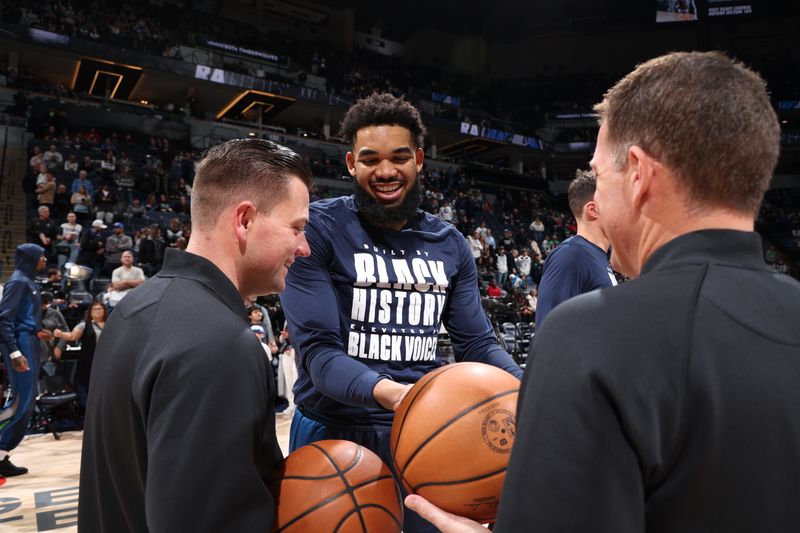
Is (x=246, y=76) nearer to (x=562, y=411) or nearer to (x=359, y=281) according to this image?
(x=359, y=281)

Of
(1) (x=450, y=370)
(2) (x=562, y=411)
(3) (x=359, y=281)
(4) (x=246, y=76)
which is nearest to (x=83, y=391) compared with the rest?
(3) (x=359, y=281)

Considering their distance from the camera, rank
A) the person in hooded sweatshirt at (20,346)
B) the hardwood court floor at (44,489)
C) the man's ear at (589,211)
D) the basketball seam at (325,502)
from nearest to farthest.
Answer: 1. the basketball seam at (325,502)
2. the man's ear at (589,211)
3. the hardwood court floor at (44,489)
4. the person in hooded sweatshirt at (20,346)

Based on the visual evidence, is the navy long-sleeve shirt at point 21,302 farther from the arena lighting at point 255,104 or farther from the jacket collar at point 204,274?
the arena lighting at point 255,104

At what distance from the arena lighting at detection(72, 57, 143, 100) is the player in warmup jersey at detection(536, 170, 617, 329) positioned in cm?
1738

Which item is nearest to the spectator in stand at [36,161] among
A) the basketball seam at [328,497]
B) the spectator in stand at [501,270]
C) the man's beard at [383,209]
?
the spectator in stand at [501,270]

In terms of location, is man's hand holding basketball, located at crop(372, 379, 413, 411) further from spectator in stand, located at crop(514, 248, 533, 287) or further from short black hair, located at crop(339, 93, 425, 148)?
spectator in stand, located at crop(514, 248, 533, 287)

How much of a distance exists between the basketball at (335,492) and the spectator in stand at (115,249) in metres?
8.87

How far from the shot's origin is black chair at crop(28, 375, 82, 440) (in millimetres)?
5957

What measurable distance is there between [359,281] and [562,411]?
1297 millimetres

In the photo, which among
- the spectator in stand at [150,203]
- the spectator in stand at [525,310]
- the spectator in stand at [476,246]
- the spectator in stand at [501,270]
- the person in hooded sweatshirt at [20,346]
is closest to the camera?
the person in hooded sweatshirt at [20,346]

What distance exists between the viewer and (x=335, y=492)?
130 cm

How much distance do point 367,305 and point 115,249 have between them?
8493mm

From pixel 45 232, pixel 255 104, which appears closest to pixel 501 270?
pixel 45 232

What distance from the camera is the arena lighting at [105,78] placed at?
1691 centimetres
